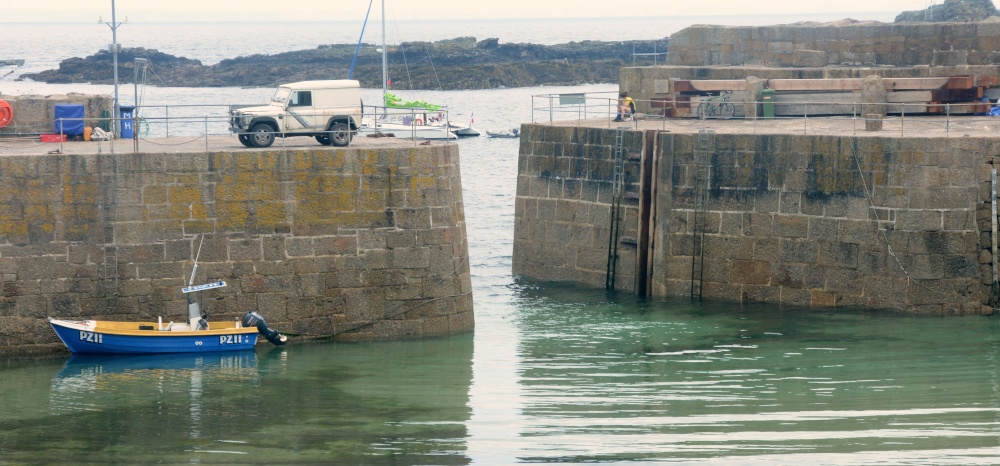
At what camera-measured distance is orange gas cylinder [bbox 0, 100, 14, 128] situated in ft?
94.1

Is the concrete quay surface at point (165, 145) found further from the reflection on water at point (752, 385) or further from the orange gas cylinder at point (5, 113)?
the reflection on water at point (752, 385)

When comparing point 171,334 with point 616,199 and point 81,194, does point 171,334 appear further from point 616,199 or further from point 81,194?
point 616,199

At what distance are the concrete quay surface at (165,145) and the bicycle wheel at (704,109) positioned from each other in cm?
1014

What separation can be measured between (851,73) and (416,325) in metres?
17.2

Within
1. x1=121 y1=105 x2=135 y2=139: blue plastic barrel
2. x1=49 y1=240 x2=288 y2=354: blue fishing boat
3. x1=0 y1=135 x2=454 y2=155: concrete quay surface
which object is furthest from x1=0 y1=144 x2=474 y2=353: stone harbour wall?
x1=121 y1=105 x2=135 y2=139: blue plastic barrel

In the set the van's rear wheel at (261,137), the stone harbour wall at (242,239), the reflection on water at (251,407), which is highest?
the van's rear wheel at (261,137)

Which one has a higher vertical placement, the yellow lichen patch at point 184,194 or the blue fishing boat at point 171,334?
the yellow lichen patch at point 184,194

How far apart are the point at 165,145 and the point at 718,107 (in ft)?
50.5

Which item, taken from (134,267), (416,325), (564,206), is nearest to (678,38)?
(564,206)

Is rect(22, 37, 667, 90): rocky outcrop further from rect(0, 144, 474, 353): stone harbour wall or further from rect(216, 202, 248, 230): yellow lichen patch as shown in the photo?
rect(216, 202, 248, 230): yellow lichen patch

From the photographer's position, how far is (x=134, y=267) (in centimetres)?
2489

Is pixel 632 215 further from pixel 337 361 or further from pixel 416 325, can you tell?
pixel 337 361

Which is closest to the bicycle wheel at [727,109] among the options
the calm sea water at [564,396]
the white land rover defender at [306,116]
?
the calm sea water at [564,396]

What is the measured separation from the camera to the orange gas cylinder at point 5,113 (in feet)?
94.1
